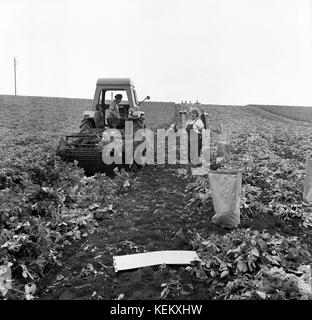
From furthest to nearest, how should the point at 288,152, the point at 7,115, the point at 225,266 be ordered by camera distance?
the point at 7,115
the point at 288,152
the point at 225,266

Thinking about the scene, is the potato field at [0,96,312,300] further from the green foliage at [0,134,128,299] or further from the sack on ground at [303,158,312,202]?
the sack on ground at [303,158,312,202]

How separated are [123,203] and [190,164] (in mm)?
4706

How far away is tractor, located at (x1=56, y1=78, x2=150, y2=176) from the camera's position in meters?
9.01

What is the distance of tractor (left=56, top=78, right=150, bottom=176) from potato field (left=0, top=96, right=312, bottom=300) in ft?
1.18

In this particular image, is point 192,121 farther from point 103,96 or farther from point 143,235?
point 143,235

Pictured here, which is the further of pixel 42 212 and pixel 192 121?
pixel 192 121

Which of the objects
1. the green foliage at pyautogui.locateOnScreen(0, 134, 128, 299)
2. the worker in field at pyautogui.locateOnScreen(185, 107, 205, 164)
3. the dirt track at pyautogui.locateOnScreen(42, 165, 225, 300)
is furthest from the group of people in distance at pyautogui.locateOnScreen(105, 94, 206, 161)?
the dirt track at pyautogui.locateOnScreen(42, 165, 225, 300)

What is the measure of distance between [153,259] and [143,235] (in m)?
0.87

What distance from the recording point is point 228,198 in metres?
5.84

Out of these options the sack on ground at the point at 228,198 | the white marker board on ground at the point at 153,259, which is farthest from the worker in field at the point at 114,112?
the white marker board on ground at the point at 153,259

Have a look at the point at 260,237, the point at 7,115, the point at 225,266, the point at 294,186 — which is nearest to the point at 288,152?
the point at 294,186

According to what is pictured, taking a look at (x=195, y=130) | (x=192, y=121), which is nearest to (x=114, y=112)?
(x=195, y=130)
